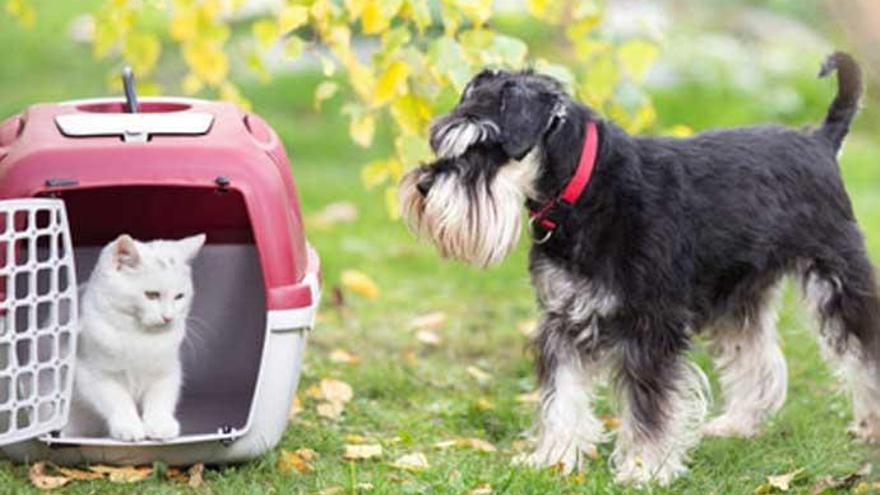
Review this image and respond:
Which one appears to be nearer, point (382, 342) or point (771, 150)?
point (771, 150)

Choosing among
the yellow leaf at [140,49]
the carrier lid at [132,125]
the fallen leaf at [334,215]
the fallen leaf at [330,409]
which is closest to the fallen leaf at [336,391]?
the fallen leaf at [330,409]

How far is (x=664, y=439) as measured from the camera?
13.3 feet

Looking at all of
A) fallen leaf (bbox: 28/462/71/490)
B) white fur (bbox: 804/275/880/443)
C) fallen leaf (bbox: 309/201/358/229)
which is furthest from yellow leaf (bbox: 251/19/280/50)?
fallen leaf (bbox: 309/201/358/229)

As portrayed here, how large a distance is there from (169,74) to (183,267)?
676 cm

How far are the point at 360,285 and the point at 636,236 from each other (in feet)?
9.13

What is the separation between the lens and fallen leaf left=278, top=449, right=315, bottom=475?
4090 mm

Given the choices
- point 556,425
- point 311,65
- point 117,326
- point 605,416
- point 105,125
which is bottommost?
point 311,65

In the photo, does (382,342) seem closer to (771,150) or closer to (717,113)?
(771,150)

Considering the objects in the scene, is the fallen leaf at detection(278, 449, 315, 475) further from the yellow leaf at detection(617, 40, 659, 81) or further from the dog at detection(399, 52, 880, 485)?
the yellow leaf at detection(617, 40, 659, 81)

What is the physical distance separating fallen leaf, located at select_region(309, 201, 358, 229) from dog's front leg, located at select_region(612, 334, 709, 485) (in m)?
4.05

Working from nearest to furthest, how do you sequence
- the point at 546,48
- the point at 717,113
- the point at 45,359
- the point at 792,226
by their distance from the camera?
the point at 45,359, the point at 792,226, the point at 717,113, the point at 546,48

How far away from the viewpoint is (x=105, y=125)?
4.04m

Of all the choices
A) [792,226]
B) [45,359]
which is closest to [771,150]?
[792,226]

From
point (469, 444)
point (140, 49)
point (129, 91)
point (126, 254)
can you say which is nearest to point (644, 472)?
point (469, 444)
